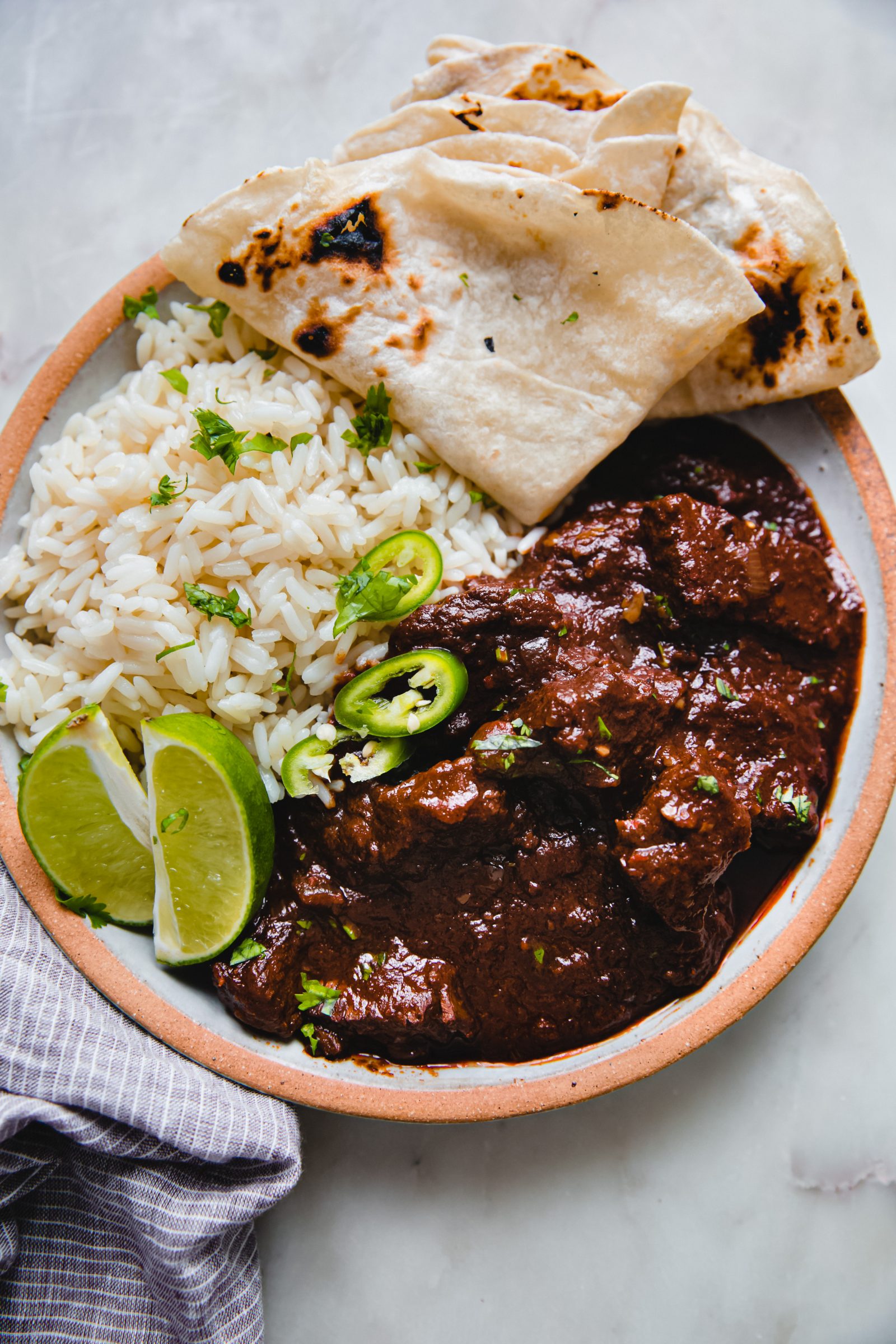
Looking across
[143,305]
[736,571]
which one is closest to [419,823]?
[736,571]

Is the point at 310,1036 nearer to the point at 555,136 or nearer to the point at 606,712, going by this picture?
the point at 606,712

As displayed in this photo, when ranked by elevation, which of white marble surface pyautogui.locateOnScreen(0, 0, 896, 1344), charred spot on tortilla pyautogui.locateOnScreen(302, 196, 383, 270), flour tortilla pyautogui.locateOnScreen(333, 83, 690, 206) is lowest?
white marble surface pyautogui.locateOnScreen(0, 0, 896, 1344)

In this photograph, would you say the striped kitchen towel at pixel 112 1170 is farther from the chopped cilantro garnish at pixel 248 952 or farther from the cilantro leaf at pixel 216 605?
the cilantro leaf at pixel 216 605

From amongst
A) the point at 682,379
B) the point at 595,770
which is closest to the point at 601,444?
the point at 682,379

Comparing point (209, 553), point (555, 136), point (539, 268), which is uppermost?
point (555, 136)

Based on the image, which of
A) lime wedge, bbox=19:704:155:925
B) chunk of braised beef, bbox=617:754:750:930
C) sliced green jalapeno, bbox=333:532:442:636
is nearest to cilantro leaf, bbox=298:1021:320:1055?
lime wedge, bbox=19:704:155:925

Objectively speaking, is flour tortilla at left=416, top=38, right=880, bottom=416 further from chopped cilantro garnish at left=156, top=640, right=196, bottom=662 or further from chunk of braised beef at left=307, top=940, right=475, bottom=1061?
chunk of braised beef at left=307, top=940, right=475, bottom=1061
